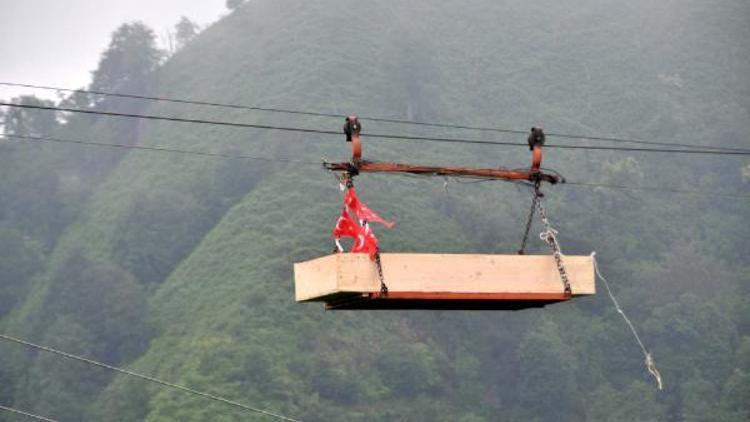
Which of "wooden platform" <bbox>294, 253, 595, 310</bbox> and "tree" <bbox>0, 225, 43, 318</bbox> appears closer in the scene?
"wooden platform" <bbox>294, 253, 595, 310</bbox>

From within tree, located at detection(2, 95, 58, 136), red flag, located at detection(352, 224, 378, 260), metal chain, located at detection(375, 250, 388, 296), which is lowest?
metal chain, located at detection(375, 250, 388, 296)

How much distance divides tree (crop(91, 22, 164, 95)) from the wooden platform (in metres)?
104

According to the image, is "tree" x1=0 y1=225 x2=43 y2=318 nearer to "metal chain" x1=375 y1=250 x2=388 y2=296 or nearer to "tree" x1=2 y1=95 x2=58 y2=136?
"tree" x1=2 y1=95 x2=58 y2=136

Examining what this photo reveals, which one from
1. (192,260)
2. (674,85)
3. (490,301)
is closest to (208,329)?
(192,260)

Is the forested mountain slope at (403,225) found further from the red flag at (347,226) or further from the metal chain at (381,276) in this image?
the metal chain at (381,276)

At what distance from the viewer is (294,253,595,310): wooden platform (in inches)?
281

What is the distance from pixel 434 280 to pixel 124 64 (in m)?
105

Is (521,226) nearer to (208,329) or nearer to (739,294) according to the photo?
(739,294)

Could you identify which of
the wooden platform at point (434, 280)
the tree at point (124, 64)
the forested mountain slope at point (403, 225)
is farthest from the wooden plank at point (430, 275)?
the tree at point (124, 64)

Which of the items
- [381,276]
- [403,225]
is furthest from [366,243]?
[403,225]

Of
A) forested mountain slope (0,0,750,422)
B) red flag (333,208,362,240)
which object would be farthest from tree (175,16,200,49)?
red flag (333,208,362,240)

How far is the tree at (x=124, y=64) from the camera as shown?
109m

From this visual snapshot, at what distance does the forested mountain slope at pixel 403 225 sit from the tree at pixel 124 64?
9.08 feet

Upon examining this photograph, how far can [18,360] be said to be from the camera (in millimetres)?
71625
